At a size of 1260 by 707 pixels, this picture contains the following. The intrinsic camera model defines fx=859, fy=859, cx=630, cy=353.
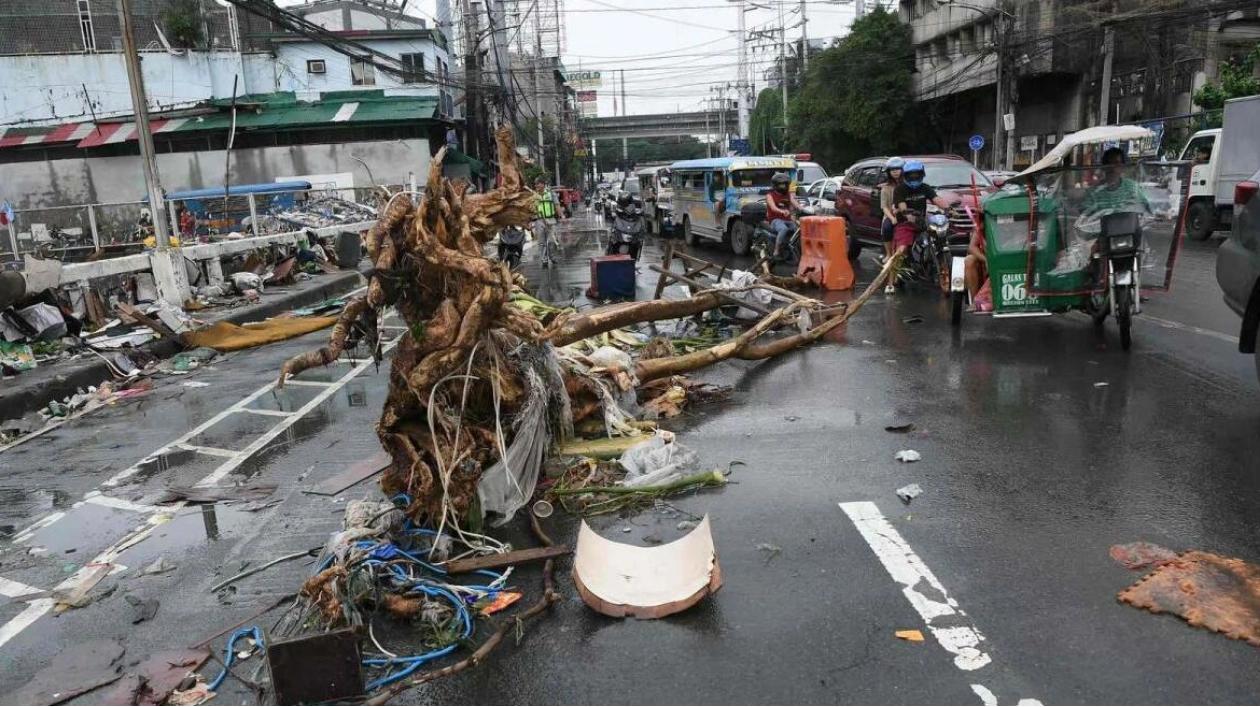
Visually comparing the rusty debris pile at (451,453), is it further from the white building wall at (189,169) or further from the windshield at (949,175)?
the white building wall at (189,169)

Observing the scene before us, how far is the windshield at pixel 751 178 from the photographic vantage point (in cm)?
1995

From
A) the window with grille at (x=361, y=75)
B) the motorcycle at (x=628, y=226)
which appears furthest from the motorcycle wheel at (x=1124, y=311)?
the window with grille at (x=361, y=75)

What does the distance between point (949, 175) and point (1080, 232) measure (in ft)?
27.2

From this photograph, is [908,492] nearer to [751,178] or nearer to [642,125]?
[751,178]

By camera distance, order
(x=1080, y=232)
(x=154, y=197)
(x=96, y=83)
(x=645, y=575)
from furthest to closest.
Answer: (x=96, y=83) < (x=154, y=197) < (x=1080, y=232) < (x=645, y=575)

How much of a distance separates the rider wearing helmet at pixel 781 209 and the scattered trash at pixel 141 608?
1275 centimetres

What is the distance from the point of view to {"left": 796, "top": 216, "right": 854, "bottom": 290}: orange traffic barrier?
13.9 meters

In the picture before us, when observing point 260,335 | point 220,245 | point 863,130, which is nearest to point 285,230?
point 220,245

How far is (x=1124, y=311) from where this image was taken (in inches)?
326

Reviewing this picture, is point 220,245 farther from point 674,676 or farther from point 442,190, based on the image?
point 674,676

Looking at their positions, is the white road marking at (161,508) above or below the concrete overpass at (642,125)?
below

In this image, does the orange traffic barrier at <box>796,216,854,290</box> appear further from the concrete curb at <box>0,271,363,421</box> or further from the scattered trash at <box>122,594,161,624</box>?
the scattered trash at <box>122,594,161,624</box>

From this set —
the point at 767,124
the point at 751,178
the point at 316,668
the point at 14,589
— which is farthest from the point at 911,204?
the point at 767,124

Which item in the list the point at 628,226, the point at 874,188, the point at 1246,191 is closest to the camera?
the point at 1246,191
